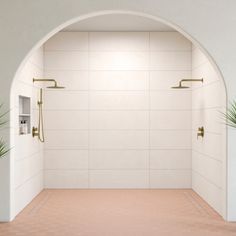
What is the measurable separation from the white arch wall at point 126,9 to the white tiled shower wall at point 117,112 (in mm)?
2364

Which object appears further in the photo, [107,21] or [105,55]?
[105,55]

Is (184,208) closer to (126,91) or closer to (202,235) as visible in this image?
(202,235)

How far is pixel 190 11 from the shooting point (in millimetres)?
5027

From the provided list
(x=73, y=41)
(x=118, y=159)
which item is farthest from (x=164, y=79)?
(x=73, y=41)

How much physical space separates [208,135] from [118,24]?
2.27m

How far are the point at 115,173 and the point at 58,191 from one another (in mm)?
1006

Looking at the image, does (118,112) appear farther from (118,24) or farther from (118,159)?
(118,24)

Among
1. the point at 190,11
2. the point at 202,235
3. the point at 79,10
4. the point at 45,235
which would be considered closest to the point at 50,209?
the point at 45,235

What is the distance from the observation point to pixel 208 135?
6.18m

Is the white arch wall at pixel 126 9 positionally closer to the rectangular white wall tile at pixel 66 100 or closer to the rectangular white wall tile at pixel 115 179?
the rectangular white wall tile at pixel 66 100

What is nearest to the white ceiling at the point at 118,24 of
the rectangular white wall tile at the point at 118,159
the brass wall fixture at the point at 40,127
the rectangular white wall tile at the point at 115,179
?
the brass wall fixture at the point at 40,127

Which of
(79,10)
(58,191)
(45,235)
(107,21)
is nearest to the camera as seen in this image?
(45,235)

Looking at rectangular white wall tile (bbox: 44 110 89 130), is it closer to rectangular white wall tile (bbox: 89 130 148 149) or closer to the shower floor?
rectangular white wall tile (bbox: 89 130 148 149)

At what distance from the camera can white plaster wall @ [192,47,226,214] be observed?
5.42 meters
